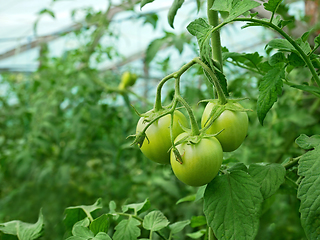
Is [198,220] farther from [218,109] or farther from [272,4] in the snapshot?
[272,4]

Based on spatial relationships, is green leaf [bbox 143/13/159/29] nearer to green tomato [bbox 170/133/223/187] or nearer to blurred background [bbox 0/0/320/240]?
blurred background [bbox 0/0/320/240]

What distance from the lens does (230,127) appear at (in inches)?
16.6

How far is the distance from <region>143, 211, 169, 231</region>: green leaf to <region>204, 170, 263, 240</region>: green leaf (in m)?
0.10

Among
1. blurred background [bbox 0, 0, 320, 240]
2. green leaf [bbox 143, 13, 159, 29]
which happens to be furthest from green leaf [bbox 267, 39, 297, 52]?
green leaf [bbox 143, 13, 159, 29]

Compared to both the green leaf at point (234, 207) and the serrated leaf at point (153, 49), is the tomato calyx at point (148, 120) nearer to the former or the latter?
the green leaf at point (234, 207)

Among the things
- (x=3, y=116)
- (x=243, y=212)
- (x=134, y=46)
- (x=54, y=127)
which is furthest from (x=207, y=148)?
(x=134, y=46)

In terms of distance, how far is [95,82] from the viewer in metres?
1.75

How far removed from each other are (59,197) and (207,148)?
1.33 meters

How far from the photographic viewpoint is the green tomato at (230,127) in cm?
42

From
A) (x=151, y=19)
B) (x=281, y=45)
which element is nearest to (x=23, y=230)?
(x=281, y=45)

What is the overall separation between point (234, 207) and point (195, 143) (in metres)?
0.10

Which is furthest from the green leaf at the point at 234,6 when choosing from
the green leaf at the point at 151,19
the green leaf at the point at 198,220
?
the green leaf at the point at 151,19

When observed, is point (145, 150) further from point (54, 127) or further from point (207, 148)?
Answer: point (54, 127)

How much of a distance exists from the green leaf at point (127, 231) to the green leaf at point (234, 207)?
0.12m
